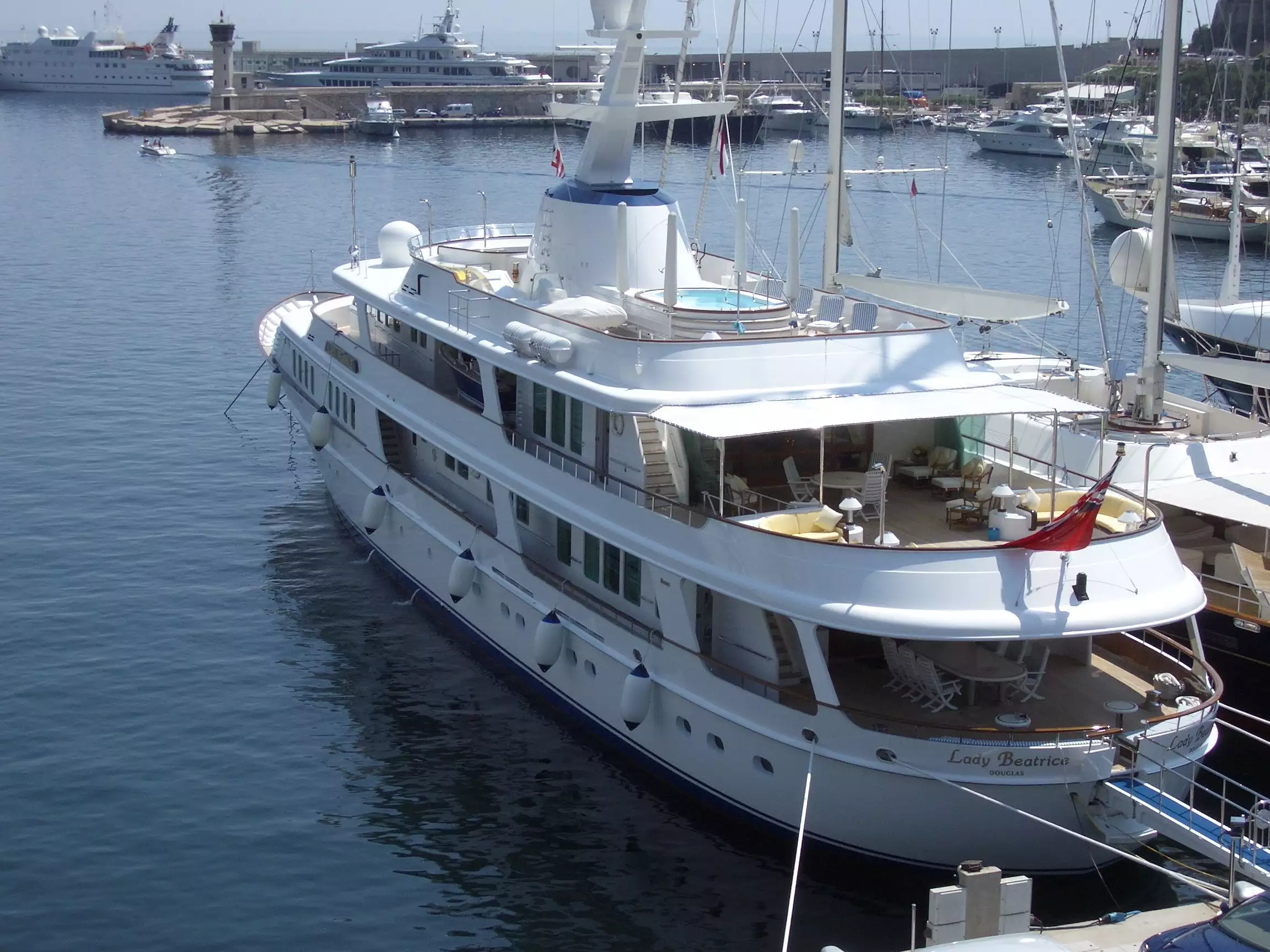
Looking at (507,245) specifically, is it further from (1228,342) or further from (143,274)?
(143,274)

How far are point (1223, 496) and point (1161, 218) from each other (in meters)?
5.19

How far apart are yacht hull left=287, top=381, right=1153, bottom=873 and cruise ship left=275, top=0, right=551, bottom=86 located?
134462mm

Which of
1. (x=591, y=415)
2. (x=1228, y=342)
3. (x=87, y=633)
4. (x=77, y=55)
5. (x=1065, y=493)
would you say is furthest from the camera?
(x=77, y=55)

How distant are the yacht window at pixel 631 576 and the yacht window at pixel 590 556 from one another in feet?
2.36

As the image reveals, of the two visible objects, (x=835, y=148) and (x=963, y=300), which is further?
(x=835, y=148)

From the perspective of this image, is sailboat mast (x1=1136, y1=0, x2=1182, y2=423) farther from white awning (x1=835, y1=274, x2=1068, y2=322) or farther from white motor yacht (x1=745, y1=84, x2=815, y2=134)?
white motor yacht (x1=745, y1=84, x2=815, y2=134)

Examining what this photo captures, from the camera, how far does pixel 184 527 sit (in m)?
29.5

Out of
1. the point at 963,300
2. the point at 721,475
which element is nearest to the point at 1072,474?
the point at 721,475

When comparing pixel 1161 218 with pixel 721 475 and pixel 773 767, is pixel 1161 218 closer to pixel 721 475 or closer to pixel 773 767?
pixel 721 475

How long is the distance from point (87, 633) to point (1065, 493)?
15.5m

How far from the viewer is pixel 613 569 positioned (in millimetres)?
19281

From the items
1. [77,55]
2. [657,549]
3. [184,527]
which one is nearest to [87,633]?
[184,527]

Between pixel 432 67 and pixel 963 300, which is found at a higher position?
pixel 432 67

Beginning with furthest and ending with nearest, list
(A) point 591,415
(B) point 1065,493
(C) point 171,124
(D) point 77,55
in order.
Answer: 1. (D) point 77,55
2. (C) point 171,124
3. (A) point 591,415
4. (B) point 1065,493
